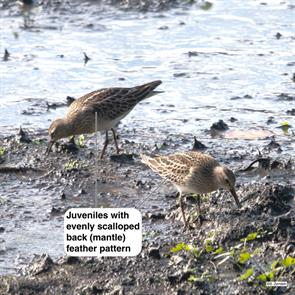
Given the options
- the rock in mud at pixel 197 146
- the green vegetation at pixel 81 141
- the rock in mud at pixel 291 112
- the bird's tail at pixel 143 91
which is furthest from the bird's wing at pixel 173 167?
the rock in mud at pixel 291 112

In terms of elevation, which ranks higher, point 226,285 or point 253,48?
point 226,285

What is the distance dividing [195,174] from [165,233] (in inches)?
27.2

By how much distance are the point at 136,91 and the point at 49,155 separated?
1560mm

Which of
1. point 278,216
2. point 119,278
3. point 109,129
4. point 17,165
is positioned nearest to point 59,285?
point 119,278

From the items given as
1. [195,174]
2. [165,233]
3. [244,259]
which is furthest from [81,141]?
[244,259]

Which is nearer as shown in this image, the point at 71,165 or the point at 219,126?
the point at 71,165

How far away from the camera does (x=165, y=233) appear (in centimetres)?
1102

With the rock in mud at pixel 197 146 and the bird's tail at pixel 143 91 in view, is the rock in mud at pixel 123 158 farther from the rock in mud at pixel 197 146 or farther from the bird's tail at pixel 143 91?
the bird's tail at pixel 143 91

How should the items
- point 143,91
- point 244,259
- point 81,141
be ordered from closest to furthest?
point 244,259, point 81,141, point 143,91

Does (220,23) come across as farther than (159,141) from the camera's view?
Yes

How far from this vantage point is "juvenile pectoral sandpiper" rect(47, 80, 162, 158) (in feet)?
44.8

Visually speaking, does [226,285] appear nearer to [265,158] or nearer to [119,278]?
[119,278]

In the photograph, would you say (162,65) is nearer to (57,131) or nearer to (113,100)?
(113,100)

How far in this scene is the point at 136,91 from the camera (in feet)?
46.8
